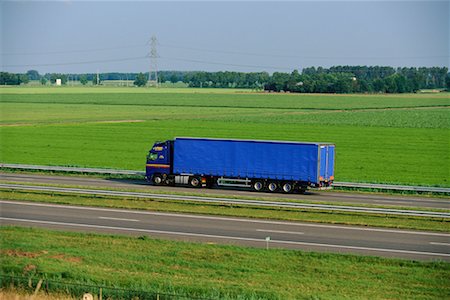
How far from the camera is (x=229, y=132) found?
283ft

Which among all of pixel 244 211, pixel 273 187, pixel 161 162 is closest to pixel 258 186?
pixel 273 187

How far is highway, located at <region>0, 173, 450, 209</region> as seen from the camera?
44025 millimetres

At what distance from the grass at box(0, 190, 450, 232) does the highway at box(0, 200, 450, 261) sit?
918mm

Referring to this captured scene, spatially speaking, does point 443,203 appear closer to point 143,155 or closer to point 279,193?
point 279,193

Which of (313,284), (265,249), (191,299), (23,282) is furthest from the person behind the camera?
(265,249)

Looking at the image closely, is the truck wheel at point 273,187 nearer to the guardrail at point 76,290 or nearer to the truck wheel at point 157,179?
the truck wheel at point 157,179

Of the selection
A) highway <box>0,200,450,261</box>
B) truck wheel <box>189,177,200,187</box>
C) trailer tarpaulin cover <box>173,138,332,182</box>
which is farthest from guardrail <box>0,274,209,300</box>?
truck wheel <box>189,177,200,187</box>

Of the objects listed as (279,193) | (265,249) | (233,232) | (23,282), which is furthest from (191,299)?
(279,193)

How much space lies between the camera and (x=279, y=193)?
4756 cm

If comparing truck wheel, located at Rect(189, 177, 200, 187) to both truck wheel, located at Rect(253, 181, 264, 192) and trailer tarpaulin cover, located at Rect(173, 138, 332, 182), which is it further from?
truck wheel, located at Rect(253, 181, 264, 192)

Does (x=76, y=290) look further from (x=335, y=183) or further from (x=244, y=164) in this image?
(x=335, y=183)

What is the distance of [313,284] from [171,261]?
5.38 m

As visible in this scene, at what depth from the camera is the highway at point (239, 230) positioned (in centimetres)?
3050

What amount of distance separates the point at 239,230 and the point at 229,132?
52507 millimetres
